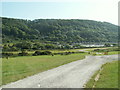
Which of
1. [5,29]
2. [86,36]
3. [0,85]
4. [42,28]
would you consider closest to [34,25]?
[42,28]

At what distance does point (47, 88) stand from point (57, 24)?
18210cm

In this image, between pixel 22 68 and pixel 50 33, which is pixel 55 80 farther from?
A: pixel 50 33

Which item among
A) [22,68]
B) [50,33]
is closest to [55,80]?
[22,68]

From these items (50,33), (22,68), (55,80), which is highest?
(50,33)

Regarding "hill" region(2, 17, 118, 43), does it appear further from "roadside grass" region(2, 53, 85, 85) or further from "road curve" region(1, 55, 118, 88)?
"road curve" region(1, 55, 118, 88)

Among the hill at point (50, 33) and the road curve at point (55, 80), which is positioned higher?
the hill at point (50, 33)

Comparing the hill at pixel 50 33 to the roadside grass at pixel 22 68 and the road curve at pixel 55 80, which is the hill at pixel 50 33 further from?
the road curve at pixel 55 80

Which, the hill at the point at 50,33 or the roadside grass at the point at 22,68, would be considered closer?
the roadside grass at the point at 22,68

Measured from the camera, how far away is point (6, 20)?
18025 centimetres

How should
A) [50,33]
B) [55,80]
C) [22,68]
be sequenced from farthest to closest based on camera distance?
[50,33]
[22,68]
[55,80]

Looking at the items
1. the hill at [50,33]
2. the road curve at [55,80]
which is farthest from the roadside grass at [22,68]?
the hill at [50,33]

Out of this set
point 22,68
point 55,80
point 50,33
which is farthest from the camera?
point 50,33

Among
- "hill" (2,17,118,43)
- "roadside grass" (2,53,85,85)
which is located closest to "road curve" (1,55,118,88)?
"roadside grass" (2,53,85,85)

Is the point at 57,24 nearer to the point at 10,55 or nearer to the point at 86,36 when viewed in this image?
the point at 86,36
